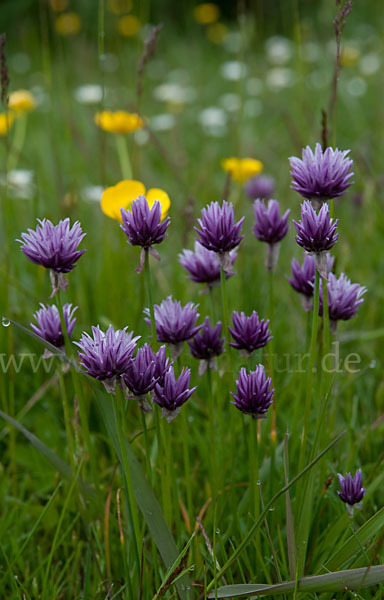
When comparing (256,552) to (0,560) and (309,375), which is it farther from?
(0,560)

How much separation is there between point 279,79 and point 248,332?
10.9 feet

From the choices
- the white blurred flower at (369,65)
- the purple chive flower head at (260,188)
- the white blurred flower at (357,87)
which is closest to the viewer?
the purple chive flower head at (260,188)

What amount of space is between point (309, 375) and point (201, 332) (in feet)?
0.51

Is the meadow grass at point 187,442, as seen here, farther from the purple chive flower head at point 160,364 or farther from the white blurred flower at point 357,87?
the white blurred flower at point 357,87

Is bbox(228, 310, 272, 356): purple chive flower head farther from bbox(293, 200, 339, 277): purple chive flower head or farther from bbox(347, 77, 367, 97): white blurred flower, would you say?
bbox(347, 77, 367, 97): white blurred flower

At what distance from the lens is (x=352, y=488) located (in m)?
0.79

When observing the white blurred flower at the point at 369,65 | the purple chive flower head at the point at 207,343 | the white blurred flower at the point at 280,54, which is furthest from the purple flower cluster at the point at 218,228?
the white blurred flower at the point at 280,54

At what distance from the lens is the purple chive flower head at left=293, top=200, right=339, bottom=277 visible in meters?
0.67

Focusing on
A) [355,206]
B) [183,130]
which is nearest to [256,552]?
[355,206]

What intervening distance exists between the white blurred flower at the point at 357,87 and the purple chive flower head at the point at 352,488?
330 cm

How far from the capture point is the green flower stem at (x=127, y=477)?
712 millimetres

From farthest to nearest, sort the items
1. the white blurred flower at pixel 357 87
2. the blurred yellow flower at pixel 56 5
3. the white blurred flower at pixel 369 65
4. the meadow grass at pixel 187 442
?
the white blurred flower at pixel 369 65
the white blurred flower at pixel 357 87
the blurred yellow flower at pixel 56 5
the meadow grass at pixel 187 442

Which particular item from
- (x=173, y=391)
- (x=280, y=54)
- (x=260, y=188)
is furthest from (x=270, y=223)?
(x=280, y=54)

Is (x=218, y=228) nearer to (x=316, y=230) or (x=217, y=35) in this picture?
(x=316, y=230)
